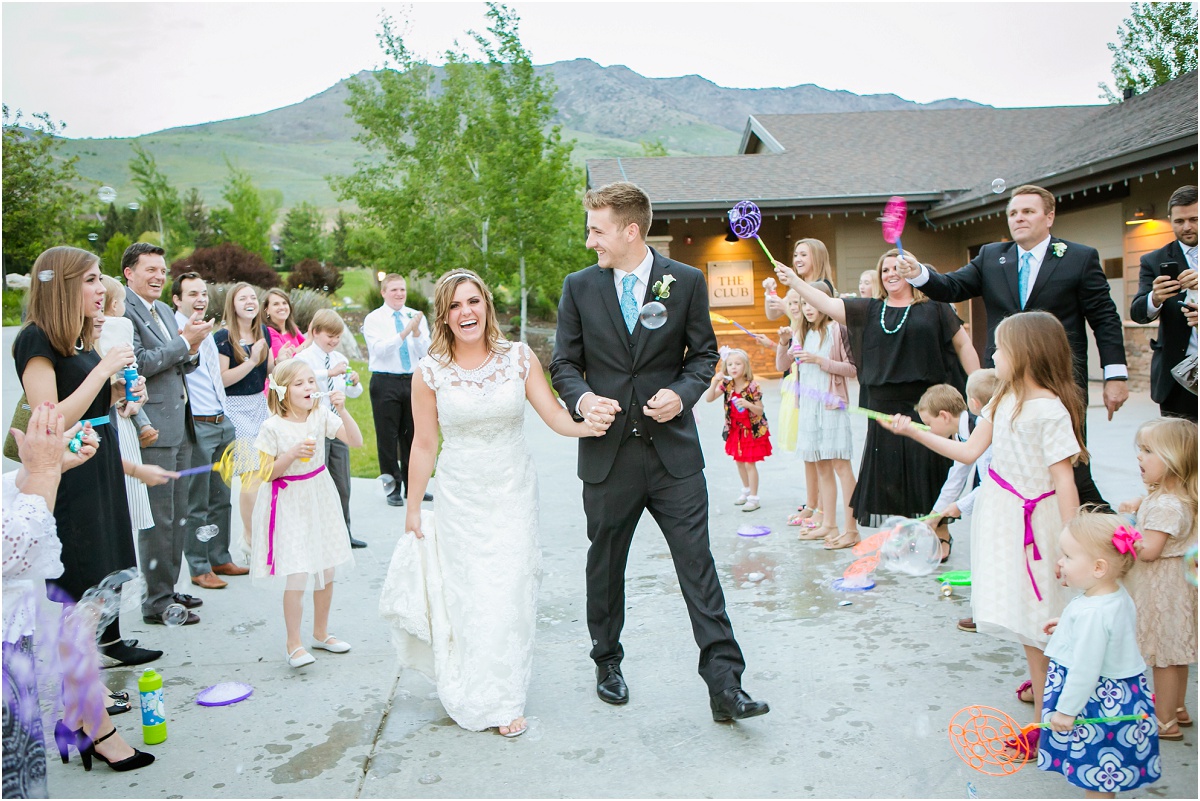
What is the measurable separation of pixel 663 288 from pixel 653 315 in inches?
5.1

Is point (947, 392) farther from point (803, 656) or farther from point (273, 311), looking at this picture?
point (273, 311)

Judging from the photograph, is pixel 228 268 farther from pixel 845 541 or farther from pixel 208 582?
pixel 845 541

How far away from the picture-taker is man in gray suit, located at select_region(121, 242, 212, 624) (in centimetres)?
520

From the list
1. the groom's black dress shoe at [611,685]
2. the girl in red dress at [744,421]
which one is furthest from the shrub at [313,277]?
the groom's black dress shoe at [611,685]

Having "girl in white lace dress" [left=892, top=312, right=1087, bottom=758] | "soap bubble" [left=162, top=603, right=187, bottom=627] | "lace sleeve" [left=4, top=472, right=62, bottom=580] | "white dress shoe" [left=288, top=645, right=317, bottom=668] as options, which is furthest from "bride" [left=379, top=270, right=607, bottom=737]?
"soap bubble" [left=162, top=603, right=187, bottom=627]

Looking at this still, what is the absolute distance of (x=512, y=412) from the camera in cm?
394

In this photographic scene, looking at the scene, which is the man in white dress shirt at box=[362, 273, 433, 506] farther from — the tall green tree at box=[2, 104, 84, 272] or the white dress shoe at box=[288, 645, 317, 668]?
the tall green tree at box=[2, 104, 84, 272]

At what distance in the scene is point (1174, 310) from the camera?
4766mm

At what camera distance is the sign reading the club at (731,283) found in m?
20.1

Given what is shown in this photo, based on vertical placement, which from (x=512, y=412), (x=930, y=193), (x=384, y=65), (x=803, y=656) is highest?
(x=384, y=65)

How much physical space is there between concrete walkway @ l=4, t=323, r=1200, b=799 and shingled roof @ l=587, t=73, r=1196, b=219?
396 inches

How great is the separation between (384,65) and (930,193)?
1672cm

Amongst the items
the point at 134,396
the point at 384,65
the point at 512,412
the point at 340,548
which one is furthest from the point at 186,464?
the point at 384,65

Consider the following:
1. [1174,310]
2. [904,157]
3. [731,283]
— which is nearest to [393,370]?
[1174,310]
